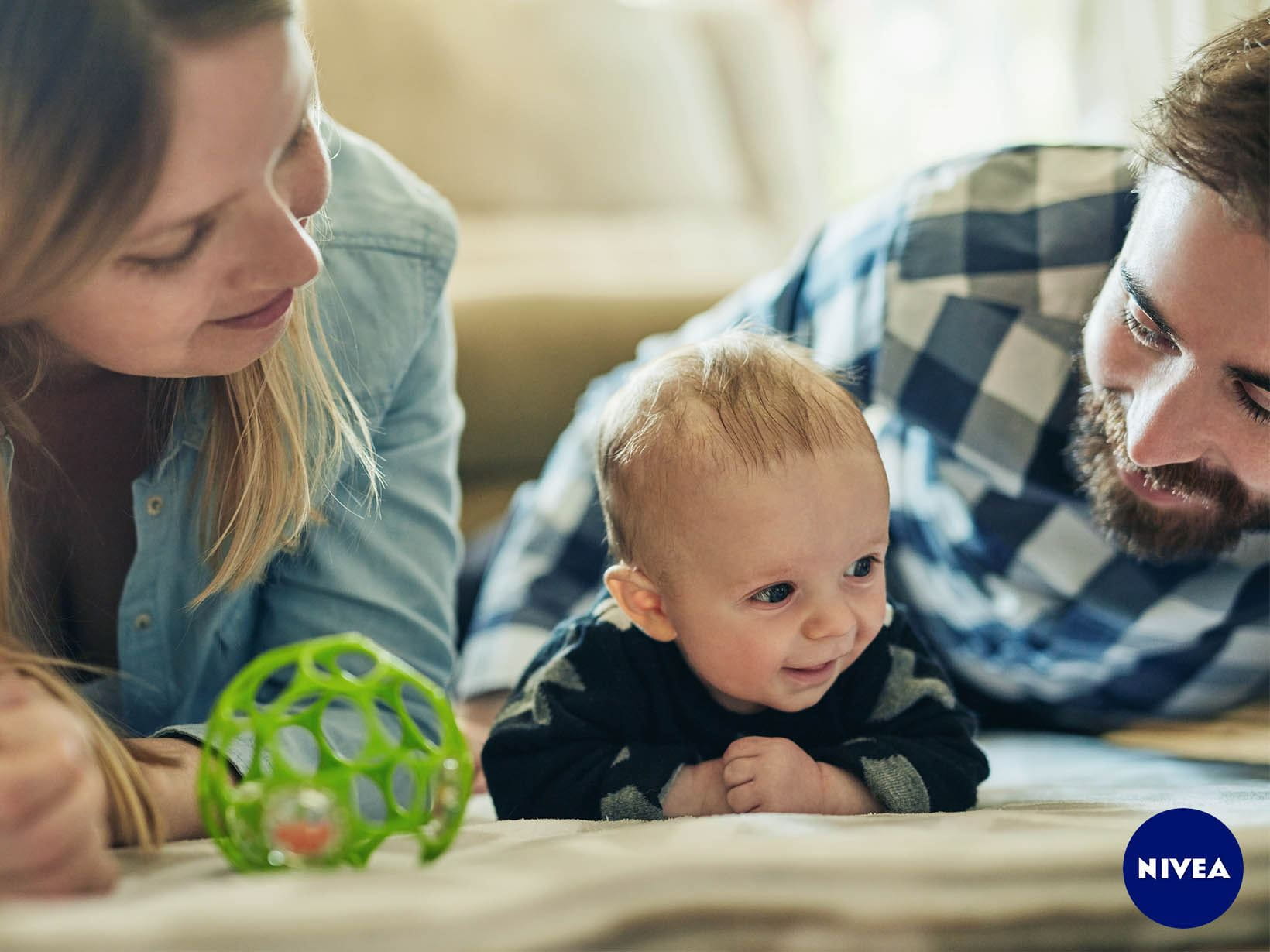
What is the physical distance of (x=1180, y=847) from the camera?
0.62 metres

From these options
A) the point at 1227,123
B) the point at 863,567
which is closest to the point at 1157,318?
the point at 1227,123

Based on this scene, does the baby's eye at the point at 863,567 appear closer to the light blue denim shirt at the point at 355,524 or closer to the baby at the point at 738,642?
the baby at the point at 738,642

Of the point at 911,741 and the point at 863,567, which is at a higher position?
the point at 863,567

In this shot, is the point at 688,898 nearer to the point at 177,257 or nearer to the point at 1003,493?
the point at 177,257

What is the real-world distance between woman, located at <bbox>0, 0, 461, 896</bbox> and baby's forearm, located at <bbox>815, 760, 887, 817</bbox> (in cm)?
36

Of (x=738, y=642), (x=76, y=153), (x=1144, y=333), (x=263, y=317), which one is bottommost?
(x=738, y=642)

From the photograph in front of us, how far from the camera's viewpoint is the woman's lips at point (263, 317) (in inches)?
28.3

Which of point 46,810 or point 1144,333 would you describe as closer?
point 46,810

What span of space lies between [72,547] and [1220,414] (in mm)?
829

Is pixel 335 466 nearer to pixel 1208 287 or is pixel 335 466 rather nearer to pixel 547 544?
pixel 547 544

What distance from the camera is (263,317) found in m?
0.72

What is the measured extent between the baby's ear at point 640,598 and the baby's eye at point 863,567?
13cm

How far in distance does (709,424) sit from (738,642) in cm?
14

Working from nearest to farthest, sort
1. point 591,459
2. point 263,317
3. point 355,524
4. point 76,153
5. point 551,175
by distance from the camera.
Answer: point 76,153 → point 263,317 → point 355,524 → point 591,459 → point 551,175
